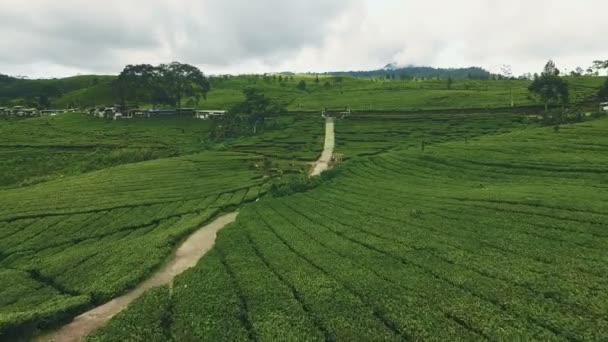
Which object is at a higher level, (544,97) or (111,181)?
(544,97)

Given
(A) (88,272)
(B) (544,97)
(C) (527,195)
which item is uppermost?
(B) (544,97)

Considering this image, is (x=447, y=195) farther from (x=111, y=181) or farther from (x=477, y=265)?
(x=111, y=181)

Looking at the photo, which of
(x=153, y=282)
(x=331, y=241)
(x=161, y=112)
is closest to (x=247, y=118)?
(x=161, y=112)

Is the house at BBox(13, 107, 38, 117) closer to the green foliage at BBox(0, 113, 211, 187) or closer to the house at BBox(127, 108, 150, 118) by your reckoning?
Answer: the green foliage at BBox(0, 113, 211, 187)

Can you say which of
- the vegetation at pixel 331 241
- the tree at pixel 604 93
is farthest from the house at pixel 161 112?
the tree at pixel 604 93

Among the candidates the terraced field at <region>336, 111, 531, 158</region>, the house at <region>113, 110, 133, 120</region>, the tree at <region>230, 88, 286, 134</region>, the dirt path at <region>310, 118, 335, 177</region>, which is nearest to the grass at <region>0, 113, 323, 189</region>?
the dirt path at <region>310, 118, 335, 177</region>

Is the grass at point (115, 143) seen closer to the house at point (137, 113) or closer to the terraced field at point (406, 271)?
the house at point (137, 113)

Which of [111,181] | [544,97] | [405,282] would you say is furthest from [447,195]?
[544,97]
